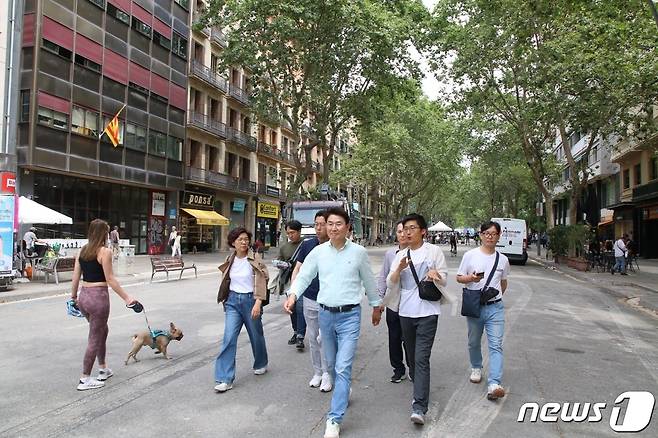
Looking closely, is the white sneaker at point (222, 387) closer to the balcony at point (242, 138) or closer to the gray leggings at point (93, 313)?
the gray leggings at point (93, 313)

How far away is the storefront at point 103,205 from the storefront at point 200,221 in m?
1.56

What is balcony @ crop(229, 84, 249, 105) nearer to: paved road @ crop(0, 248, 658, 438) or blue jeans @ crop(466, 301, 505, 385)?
paved road @ crop(0, 248, 658, 438)

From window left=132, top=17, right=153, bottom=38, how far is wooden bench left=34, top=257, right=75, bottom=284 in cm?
1575

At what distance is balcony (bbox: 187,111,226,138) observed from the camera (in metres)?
32.3

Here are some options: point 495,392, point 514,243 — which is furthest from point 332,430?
point 514,243

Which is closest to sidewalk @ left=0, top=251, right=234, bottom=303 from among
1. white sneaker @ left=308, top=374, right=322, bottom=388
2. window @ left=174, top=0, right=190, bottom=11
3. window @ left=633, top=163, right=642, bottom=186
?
white sneaker @ left=308, top=374, right=322, bottom=388

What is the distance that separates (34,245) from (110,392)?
51.1ft

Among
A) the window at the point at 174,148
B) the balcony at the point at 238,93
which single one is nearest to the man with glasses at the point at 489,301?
the window at the point at 174,148

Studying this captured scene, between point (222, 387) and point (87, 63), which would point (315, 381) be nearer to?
point (222, 387)

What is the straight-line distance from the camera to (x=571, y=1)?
39.3 ft

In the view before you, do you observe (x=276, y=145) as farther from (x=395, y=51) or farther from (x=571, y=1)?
(x=571, y=1)

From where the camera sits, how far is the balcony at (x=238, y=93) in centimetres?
3688

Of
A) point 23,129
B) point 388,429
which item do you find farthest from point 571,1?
point 23,129

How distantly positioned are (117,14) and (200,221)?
12.2 m
